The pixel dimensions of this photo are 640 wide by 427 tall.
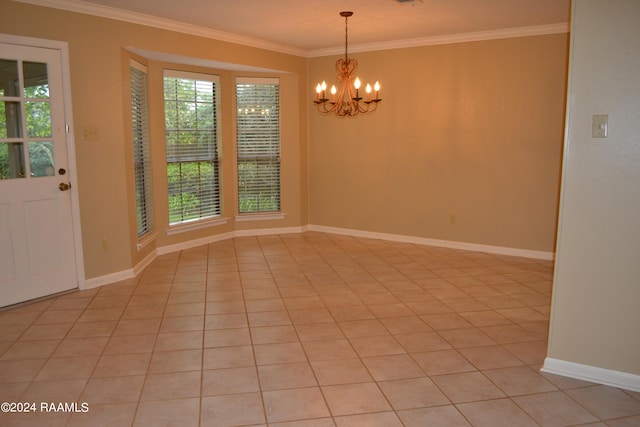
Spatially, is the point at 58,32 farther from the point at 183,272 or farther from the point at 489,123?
the point at 489,123

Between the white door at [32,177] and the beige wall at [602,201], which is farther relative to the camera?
the white door at [32,177]

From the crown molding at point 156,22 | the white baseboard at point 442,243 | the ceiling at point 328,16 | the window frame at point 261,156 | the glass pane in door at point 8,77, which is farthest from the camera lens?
the window frame at point 261,156

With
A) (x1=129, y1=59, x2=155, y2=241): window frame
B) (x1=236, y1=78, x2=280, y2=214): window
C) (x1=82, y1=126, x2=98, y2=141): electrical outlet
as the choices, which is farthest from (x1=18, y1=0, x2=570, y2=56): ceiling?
(x1=82, y1=126, x2=98, y2=141): electrical outlet

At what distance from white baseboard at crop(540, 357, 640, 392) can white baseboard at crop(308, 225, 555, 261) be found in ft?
9.15

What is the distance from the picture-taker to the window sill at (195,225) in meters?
5.80

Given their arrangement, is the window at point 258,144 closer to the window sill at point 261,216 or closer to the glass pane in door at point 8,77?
the window sill at point 261,216

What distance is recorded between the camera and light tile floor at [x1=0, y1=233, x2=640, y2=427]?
2.51 metres

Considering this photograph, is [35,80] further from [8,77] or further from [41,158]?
[41,158]

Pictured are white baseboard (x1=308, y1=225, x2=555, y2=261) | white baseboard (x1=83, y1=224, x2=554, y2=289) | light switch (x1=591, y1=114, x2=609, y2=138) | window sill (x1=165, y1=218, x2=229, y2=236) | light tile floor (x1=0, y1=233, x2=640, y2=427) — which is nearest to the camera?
light tile floor (x1=0, y1=233, x2=640, y2=427)

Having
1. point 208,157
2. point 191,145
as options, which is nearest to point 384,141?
Result: point 208,157

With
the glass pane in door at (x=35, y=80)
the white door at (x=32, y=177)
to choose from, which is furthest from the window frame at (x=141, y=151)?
the glass pane in door at (x=35, y=80)

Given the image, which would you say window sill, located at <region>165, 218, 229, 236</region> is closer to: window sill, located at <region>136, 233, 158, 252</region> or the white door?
window sill, located at <region>136, 233, 158, 252</region>

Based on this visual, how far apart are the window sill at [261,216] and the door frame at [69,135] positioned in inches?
98.9

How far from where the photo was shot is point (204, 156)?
6.14 m
